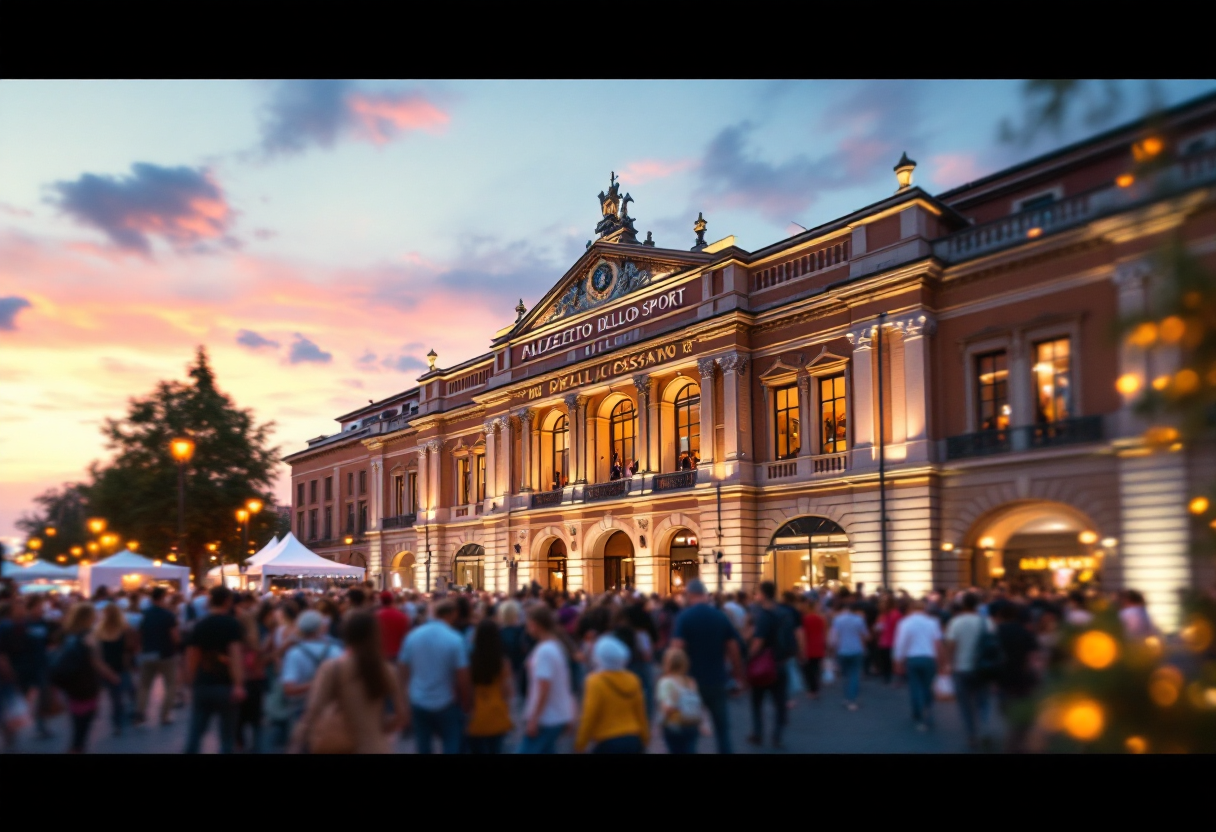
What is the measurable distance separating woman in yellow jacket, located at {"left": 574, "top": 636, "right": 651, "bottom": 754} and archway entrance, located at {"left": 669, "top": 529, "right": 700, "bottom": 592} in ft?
82.3

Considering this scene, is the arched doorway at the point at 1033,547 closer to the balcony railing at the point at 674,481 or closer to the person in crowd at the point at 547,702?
the person in crowd at the point at 547,702

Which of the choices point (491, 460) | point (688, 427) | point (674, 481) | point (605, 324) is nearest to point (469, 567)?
point (491, 460)

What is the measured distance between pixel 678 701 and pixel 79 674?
649 centimetres

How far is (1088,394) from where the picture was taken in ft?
42.1

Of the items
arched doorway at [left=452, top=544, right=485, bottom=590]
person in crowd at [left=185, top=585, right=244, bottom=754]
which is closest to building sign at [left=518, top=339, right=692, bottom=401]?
arched doorway at [left=452, top=544, right=485, bottom=590]

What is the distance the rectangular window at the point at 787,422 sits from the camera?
2870 centimetres

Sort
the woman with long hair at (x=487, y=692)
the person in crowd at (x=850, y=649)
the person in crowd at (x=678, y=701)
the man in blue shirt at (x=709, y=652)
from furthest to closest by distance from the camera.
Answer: the person in crowd at (x=850, y=649), the man in blue shirt at (x=709, y=652), the woman with long hair at (x=487, y=692), the person in crowd at (x=678, y=701)

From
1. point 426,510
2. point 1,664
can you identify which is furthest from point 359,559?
point 1,664

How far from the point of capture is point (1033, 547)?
21.5 meters

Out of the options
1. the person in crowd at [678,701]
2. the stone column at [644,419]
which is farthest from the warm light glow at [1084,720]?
the stone column at [644,419]

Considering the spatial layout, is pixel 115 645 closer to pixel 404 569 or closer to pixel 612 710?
pixel 612 710

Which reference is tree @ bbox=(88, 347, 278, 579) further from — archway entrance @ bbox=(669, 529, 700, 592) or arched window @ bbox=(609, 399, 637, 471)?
archway entrance @ bbox=(669, 529, 700, 592)

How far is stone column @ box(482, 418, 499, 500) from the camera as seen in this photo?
4044 cm

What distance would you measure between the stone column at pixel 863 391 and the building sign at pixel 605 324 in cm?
745
